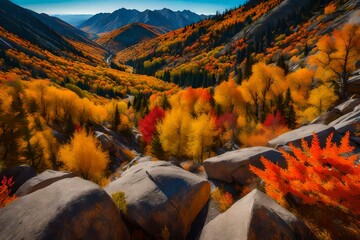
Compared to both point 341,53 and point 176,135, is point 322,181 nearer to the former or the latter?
point 341,53

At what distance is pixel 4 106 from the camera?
4378cm

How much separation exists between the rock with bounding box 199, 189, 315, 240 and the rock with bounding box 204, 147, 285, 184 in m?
9.45

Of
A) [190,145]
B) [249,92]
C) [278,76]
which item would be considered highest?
[278,76]

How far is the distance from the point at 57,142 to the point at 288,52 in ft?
398

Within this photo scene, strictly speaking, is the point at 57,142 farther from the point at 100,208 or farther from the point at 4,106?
the point at 100,208

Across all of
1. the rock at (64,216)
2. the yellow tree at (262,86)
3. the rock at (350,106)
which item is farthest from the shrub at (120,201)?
the yellow tree at (262,86)

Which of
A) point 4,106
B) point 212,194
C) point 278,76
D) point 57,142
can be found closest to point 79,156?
point 57,142

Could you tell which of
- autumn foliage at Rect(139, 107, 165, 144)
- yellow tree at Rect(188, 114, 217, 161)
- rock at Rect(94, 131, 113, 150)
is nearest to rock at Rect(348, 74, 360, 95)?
yellow tree at Rect(188, 114, 217, 161)

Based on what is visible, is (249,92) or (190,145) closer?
(190,145)

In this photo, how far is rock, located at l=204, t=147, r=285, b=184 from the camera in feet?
68.5

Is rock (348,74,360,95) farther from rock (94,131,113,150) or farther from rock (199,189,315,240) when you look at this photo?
rock (94,131,113,150)

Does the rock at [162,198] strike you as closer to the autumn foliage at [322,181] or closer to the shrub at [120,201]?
the shrub at [120,201]

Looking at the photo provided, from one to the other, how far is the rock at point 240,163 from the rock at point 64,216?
41.5 ft

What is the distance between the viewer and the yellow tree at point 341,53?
110 ft
